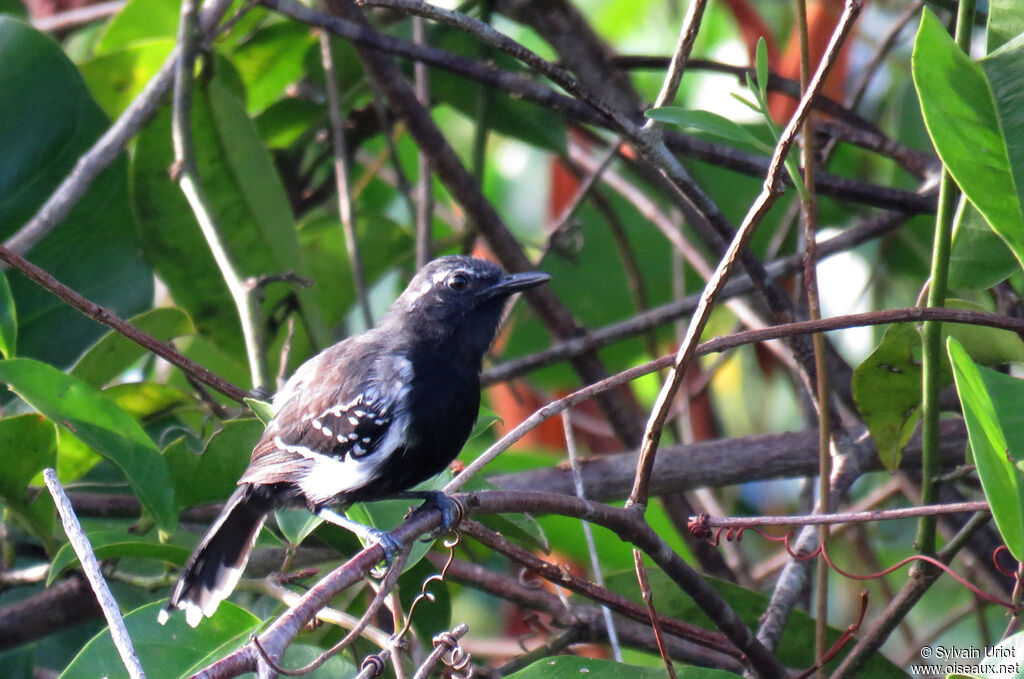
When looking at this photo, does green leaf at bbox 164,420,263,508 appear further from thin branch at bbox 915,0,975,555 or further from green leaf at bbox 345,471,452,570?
thin branch at bbox 915,0,975,555

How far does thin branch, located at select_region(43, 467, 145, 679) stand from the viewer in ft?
4.51

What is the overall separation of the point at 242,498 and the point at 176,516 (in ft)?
0.73

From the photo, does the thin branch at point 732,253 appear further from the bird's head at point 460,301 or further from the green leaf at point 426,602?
the bird's head at point 460,301

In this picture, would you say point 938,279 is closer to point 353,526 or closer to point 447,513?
point 447,513

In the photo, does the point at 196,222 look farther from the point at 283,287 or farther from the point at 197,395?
the point at 197,395

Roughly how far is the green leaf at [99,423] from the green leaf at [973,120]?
1836 millimetres

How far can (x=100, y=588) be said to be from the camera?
1.53 m

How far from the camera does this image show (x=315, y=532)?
2.89m

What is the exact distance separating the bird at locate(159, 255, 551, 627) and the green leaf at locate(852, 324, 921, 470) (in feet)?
3.15

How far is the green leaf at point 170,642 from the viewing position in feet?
7.23

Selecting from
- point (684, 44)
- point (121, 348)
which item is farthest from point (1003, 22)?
point (121, 348)

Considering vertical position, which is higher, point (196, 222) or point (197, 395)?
point (196, 222)

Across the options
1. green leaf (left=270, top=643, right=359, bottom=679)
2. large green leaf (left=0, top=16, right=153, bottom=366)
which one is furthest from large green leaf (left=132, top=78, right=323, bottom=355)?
green leaf (left=270, top=643, right=359, bottom=679)

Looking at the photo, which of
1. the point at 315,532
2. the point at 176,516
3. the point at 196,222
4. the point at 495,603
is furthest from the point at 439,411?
the point at 495,603
